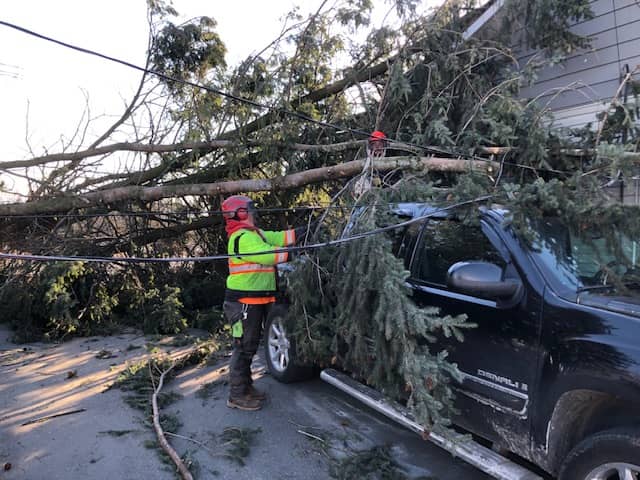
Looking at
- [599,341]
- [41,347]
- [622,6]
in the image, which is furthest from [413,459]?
[622,6]

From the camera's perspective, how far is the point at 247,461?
12.0ft

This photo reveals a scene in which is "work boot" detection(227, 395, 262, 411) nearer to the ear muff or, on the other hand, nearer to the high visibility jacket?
the high visibility jacket

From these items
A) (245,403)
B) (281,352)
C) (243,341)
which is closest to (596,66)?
(281,352)

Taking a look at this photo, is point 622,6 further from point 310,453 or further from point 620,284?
point 310,453

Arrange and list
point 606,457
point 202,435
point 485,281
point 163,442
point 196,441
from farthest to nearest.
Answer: point 202,435, point 196,441, point 163,442, point 485,281, point 606,457

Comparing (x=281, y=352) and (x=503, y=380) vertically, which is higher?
(x=503, y=380)

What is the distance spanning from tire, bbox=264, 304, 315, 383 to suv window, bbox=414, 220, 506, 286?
1609mm

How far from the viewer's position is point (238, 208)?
4383 mm

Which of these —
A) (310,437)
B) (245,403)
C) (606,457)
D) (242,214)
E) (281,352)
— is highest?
(242,214)

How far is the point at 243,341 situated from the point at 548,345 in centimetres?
267

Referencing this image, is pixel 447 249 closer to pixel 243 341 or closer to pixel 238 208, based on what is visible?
pixel 238 208

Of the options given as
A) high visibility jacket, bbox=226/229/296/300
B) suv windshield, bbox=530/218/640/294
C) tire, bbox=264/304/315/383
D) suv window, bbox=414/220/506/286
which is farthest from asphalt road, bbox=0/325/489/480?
suv windshield, bbox=530/218/640/294

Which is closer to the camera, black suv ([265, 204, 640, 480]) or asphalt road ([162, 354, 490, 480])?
black suv ([265, 204, 640, 480])

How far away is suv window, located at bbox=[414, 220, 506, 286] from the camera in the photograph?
330 cm
